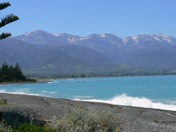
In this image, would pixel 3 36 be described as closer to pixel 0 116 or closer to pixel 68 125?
pixel 0 116

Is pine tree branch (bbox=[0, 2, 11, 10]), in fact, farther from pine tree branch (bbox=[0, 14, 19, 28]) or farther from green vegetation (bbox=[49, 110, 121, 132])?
green vegetation (bbox=[49, 110, 121, 132])

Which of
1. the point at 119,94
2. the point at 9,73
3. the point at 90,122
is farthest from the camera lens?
the point at 9,73

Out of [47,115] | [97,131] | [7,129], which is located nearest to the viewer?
[7,129]

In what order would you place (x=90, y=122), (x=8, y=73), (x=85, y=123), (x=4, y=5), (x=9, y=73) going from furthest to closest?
(x=9, y=73)
(x=8, y=73)
(x=4, y=5)
(x=90, y=122)
(x=85, y=123)

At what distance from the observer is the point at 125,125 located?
15.5 meters

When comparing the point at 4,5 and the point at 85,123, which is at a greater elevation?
the point at 4,5

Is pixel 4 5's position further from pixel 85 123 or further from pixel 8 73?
pixel 8 73

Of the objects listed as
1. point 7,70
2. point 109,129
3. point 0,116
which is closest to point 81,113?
point 109,129

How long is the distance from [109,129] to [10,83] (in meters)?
112

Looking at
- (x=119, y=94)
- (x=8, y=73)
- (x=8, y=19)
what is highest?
(x=8, y=73)

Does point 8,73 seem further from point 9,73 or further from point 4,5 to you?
point 4,5

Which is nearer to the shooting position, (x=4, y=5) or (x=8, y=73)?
(x=4, y=5)

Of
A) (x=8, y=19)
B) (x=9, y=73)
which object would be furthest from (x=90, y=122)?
(x=9, y=73)

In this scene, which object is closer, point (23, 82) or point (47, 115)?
point (47, 115)
